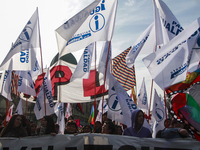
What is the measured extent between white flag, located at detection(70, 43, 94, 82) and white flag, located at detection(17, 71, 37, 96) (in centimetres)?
287

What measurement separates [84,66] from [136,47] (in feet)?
6.93

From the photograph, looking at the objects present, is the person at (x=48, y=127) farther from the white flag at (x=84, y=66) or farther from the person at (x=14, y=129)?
the white flag at (x=84, y=66)

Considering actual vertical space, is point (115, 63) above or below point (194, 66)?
above

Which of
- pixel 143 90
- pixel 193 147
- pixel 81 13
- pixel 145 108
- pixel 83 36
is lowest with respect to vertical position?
pixel 193 147

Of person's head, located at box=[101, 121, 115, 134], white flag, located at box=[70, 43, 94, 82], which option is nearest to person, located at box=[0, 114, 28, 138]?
person's head, located at box=[101, 121, 115, 134]

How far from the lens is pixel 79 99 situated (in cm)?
909

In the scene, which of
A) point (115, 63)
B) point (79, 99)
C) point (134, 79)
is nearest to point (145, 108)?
point (134, 79)

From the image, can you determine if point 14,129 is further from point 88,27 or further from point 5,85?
point 5,85

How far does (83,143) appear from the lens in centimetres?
476

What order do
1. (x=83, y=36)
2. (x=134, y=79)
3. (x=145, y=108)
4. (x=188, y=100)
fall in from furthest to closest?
(x=145, y=108)
(x=134, y=79)
(x=83, y=36)
(x=188, y=100)

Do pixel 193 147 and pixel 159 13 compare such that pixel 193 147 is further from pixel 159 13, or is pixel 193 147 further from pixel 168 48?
pixel 159 13

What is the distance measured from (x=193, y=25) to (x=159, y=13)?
2.11m

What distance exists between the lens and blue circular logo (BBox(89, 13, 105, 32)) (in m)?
6.66

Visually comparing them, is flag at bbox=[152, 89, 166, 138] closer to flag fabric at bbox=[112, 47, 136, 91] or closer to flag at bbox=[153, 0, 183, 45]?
flag fabric at bbox=[112, 47, 136, 91]
